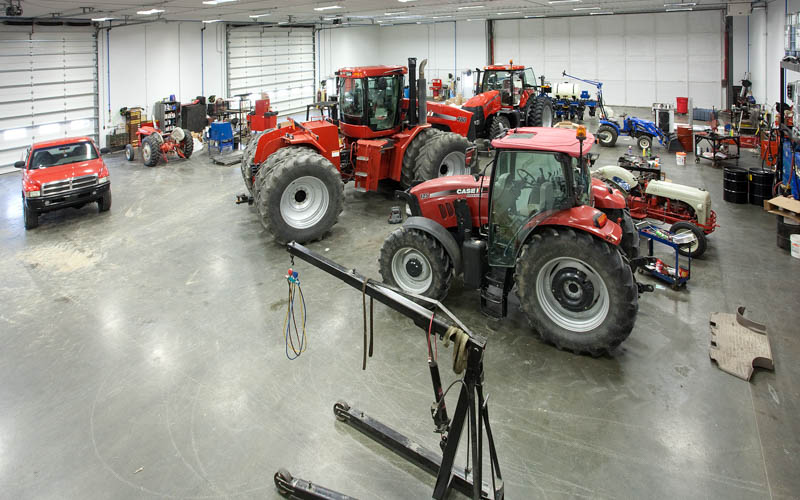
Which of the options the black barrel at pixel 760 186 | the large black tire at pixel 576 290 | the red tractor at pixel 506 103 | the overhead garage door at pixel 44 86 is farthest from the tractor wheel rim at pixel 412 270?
the overhead garage door at pixel 44 86

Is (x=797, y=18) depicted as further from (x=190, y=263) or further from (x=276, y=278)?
(x=190, y=263)

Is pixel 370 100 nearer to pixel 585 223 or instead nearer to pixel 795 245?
pixel 585 223

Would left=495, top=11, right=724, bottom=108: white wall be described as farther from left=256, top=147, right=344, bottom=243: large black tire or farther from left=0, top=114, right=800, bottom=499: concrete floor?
left=256, top=147, right=344, bottom=243: large black tire

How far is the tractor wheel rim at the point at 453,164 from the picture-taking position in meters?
10.1

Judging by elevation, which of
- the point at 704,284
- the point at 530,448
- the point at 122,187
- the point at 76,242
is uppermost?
the point at 122,187

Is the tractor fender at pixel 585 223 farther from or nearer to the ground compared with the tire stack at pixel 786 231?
farther from the ground

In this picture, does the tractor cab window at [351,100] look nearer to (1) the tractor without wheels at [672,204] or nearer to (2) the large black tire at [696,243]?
(1) the tractor without wheels at [672,204]

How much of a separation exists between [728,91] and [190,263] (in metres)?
19.1

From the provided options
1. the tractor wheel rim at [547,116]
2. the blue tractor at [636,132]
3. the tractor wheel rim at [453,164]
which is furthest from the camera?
the tractor wheel rim at [547,116]

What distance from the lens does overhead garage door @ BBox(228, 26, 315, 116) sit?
19375mm

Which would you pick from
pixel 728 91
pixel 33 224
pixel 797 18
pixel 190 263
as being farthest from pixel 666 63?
pixel 33 224

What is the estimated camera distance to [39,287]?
683 cm

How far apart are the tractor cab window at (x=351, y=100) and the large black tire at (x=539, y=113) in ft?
25.3

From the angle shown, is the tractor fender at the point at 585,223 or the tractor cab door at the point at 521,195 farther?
the tractor cab door at the point at 521,195
